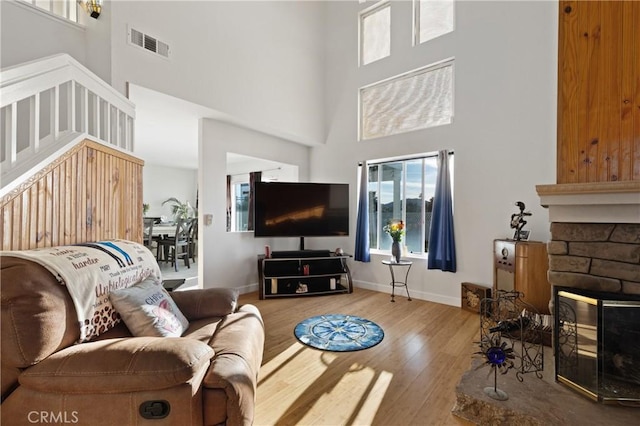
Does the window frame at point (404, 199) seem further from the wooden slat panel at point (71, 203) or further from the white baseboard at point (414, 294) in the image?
the wooden slat panel at point (71, 203)

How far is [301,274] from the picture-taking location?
409cm

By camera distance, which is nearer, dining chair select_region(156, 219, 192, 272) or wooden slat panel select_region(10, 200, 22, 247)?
wooden slat panel select_region(10, 200, 22, 247)

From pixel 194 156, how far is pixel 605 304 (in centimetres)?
736

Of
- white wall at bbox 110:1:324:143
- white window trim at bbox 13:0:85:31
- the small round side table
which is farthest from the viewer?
the small round side table

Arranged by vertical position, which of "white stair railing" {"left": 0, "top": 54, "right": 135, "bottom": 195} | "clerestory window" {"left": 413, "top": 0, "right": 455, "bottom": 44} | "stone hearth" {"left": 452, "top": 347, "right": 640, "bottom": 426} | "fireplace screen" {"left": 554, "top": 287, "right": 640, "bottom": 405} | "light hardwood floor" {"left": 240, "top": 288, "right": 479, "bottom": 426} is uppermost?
"clerestory window" {"left": 413, "top": 0, "right": 455, "bottom": 44}

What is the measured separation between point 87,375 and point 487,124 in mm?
4079

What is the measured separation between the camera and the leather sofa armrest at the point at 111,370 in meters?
0.99

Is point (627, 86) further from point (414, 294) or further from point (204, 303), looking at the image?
point (414, 294)

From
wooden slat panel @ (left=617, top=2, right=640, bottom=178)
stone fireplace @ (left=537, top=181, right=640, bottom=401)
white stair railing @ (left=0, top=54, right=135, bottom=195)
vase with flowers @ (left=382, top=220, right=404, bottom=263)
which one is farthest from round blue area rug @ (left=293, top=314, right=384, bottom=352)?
white stair railing @ (left=0, top=54, right=135, bottom=195)

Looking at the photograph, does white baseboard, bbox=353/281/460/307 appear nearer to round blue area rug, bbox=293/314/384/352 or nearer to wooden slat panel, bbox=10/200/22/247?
round blue area rug, bbox=293/314/384/352

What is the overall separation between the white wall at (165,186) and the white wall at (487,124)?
7123 millimetres

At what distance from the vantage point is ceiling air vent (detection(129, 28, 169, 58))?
8.81 ft

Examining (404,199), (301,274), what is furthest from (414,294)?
(301,274)

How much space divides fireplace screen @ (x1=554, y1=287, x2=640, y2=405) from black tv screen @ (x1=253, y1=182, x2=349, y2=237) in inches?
118
